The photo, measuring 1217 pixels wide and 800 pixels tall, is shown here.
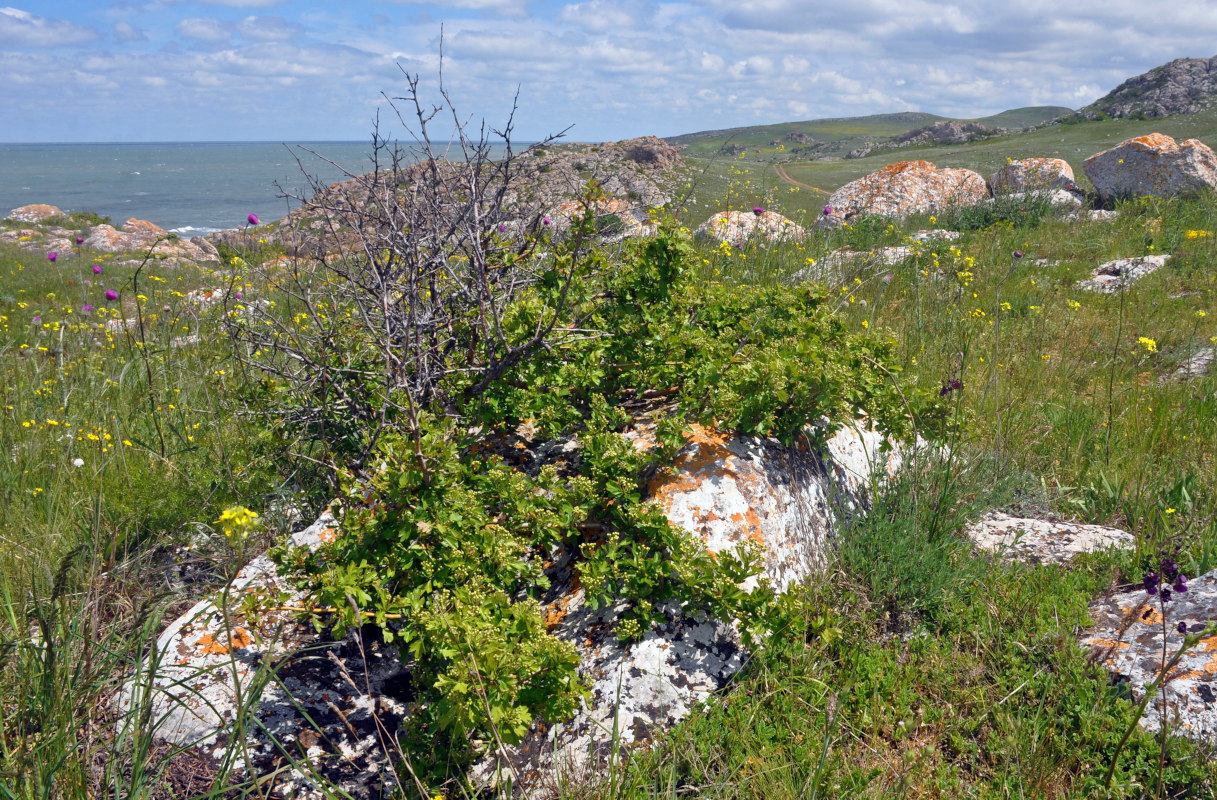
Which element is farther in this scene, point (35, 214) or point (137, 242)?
point (35, 214)

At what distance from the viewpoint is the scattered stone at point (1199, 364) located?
4877mm

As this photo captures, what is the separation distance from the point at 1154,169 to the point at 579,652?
47.1ft

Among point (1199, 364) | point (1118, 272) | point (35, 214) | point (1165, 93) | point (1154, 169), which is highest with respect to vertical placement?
point (1165, 93)

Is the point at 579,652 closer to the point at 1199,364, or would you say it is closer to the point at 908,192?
the point at 1199,364

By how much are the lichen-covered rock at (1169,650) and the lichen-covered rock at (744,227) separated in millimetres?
6053

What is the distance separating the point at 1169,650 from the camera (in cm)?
236

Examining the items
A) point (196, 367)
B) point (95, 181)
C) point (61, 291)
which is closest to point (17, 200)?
point (95, 181)

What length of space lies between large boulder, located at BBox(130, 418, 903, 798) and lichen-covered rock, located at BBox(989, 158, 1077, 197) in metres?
10.7

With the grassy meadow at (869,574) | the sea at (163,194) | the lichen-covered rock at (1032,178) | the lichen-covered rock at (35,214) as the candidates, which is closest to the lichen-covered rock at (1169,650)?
the grassy meadow at (869,574)

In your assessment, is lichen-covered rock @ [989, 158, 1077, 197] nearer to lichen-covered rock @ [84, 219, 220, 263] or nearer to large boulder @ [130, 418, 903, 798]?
large boulder @ [130, 418, 903, 798]

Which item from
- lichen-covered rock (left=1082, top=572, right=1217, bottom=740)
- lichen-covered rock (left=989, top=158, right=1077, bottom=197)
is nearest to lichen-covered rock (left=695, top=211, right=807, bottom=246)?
lichen-covered rock (left=989, top=158, right=1077, bottom=197)

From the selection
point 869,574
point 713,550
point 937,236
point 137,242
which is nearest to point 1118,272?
point 937,236

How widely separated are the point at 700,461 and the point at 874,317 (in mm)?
3906

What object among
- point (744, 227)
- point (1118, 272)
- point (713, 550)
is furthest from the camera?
point (744, 227)
